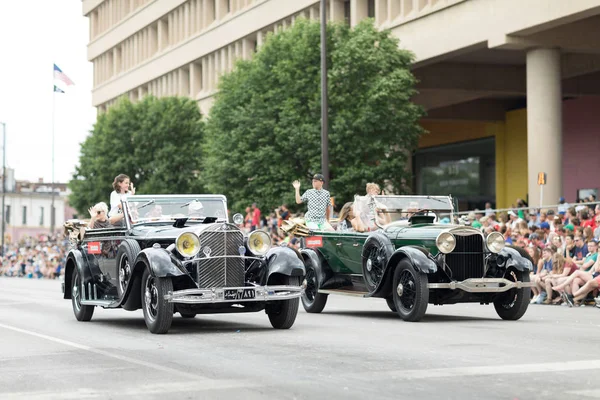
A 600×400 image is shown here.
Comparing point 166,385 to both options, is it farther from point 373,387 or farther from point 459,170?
point 459,170

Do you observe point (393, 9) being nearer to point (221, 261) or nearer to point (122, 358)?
point (221, 261)

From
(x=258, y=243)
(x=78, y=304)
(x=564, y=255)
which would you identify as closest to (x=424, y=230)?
(x=258, y=243)

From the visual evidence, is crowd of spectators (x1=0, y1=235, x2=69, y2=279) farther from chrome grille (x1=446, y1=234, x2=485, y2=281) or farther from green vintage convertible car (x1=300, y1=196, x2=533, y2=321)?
chrome grille (x1=446, y1=234, x2=485, y2=281)

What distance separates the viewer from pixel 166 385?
8.92 m

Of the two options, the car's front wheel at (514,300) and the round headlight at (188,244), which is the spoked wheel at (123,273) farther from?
the car's front wheel at (514,300)

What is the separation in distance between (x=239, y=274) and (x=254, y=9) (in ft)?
139

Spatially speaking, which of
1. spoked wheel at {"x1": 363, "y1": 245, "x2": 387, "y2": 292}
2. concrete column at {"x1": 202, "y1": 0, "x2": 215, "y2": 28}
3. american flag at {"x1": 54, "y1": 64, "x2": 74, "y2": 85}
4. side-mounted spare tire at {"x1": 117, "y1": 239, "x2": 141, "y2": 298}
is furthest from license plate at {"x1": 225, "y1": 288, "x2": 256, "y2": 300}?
american flag at {"x1": 54, "y1": 64, "x2": 74, "y2": 85}

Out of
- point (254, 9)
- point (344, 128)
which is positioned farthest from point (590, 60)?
point (254, 9)

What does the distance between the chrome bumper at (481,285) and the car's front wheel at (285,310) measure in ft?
6.65

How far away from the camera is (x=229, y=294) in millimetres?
13641

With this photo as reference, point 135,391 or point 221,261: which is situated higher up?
point 221,261

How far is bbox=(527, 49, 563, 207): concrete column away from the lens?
35406mm

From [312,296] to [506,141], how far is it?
Answer: 36592 mm

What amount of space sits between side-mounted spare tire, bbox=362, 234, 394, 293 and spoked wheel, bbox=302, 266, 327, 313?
4.97 ft
